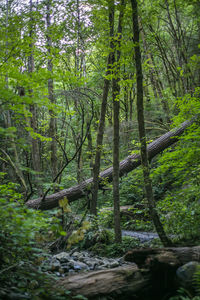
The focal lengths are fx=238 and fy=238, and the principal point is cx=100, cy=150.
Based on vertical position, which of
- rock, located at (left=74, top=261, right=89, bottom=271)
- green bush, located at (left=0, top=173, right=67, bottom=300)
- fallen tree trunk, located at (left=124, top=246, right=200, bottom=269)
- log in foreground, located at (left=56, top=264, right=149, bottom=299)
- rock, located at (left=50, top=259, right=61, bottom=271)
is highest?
green bush, located at (left=0, top=173, right=67, bottom=300)

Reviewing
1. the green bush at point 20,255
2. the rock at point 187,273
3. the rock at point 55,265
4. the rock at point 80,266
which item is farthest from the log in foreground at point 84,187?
the green bush at point 20,255

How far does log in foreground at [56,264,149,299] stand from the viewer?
9.92ft

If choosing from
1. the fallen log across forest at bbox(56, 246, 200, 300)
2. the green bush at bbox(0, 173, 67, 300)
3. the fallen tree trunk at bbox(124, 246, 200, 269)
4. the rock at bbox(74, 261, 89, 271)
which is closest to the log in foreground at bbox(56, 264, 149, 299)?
the fallen log across forest at bbox(56, 246, 200, 300)

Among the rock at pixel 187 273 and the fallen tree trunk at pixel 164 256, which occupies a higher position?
the fallen tree trunk at pixel 164 256

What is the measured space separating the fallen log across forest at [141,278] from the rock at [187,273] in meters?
0.11

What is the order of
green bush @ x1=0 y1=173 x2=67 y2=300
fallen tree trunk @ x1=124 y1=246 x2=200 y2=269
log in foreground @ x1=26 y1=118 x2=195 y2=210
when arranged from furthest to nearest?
1. log in foreground @ x1=26 y1=118 x2=195 y2=210
2. fallen tree trunk @ x1=124 y1=246 x2=200 y2=269
3. green bush @ x1=0 y1=173 x2=67 y2=300

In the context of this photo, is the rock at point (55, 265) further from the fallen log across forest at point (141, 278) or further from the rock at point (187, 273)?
the rock at point (187, 273)

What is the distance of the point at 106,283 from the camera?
3.16 m

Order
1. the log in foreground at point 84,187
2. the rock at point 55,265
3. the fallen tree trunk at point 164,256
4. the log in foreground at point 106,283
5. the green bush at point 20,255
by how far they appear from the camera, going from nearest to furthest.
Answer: the green bush at point 20,255, the log in foreground at point 106,283, the fallen tree trunk at point 164,256, the rock at point 55,265, the log in foreground at point 84,187

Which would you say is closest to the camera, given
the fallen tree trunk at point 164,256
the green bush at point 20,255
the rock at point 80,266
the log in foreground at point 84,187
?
the green bush at point 20,255

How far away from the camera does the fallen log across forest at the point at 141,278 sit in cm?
310

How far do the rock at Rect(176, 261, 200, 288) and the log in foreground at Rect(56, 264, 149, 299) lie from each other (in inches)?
18.1

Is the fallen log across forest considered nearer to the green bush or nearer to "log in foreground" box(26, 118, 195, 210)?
the green bush

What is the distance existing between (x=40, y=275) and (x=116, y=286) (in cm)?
104
